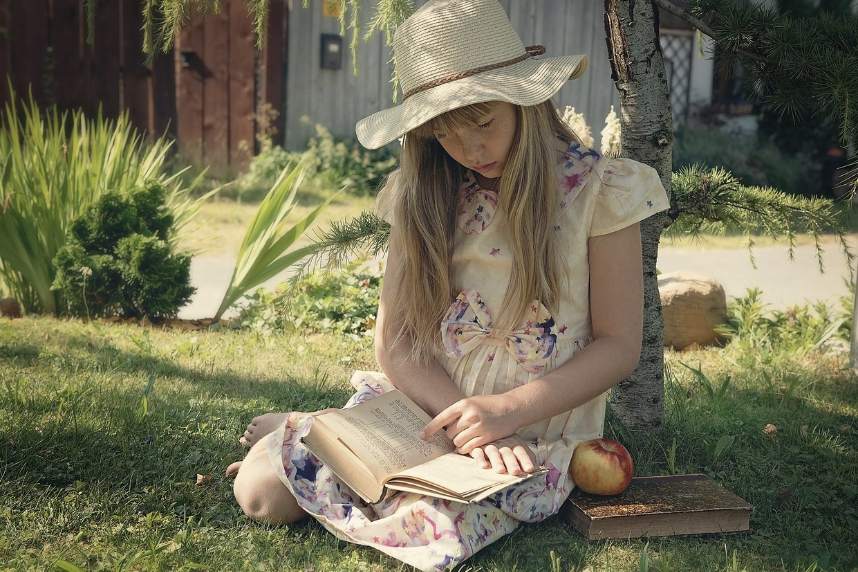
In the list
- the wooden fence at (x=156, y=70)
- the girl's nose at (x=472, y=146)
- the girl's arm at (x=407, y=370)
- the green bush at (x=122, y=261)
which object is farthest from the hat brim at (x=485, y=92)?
the wooden fence at (x=156, y=70)

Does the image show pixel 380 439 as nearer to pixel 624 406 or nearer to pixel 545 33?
pixel 624 406

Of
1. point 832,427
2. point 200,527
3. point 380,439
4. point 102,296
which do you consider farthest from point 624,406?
point 102,296

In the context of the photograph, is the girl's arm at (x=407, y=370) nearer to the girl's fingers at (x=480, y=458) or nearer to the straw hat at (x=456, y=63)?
the girl's fingers at (x=480, y=458)

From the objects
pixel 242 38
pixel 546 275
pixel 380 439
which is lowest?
pixel 380 439

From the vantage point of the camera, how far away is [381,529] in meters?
2.13

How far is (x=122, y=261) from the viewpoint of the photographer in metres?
4.44

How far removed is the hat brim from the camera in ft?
6.88

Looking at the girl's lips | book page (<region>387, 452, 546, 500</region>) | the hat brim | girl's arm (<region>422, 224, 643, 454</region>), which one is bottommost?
book page (<region>387, 452, 546, 500</region>)

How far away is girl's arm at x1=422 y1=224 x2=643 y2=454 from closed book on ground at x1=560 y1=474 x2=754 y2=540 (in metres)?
0.27

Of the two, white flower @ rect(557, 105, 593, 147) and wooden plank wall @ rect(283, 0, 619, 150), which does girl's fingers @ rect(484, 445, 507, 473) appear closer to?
white flower @ rect(557, 105, 593, 147)

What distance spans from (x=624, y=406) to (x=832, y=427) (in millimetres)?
822

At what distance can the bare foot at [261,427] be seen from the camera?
2.59 m

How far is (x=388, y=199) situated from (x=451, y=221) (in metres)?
0.22

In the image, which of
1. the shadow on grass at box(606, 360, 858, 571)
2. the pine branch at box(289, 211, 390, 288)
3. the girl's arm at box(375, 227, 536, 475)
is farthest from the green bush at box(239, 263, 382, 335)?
the girl's arm at box(375, 227, 536, 475)
